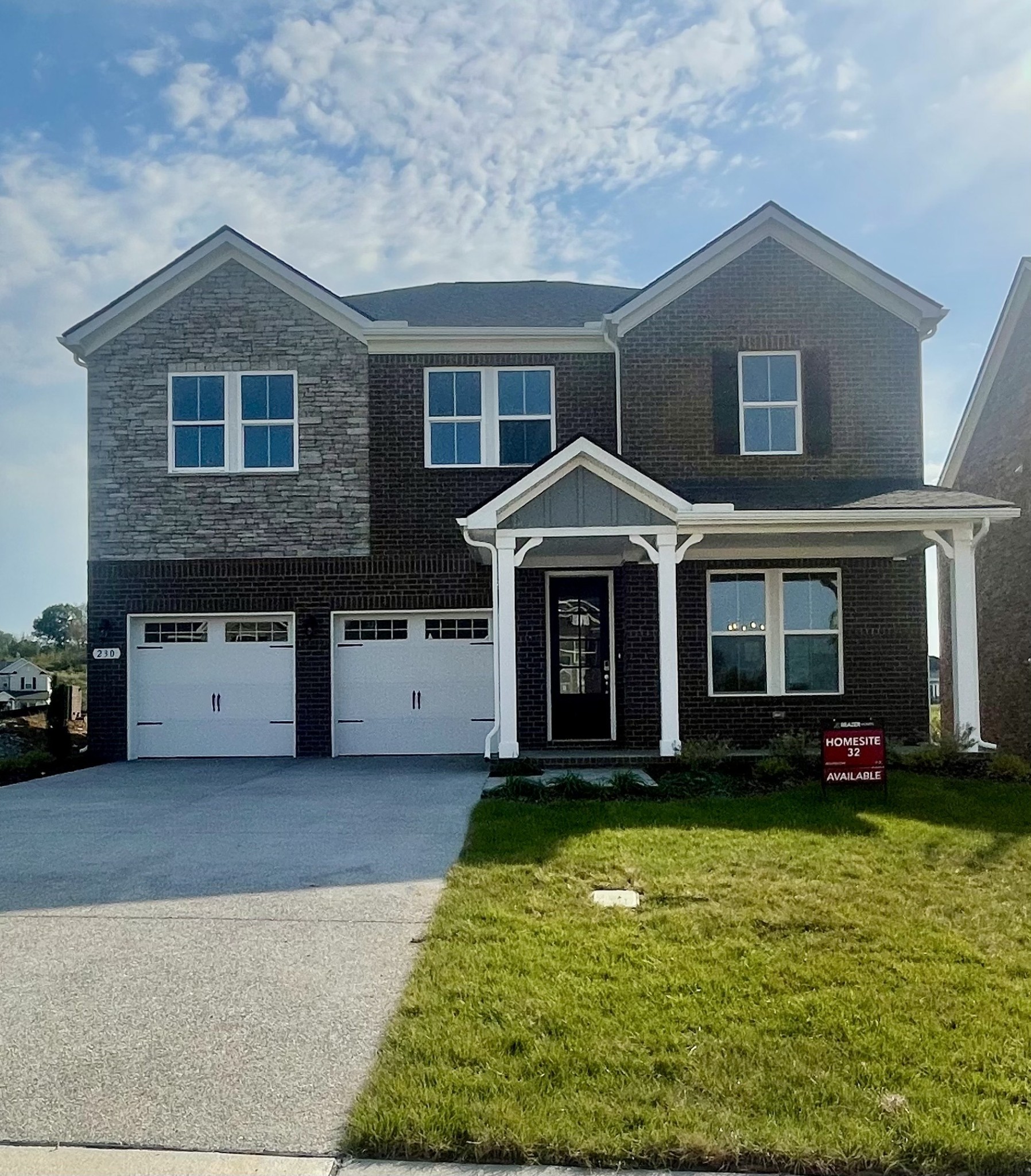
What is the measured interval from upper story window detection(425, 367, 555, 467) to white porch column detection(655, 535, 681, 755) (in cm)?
338

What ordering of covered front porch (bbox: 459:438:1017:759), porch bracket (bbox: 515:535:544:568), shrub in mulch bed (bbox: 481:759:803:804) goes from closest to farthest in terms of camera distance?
shrub in mulch bed (bbox: 481:759:803:804)
porch bracket (bbox: 515:535:544:568)
covered front porch (bbox: 459:438:1017:759)

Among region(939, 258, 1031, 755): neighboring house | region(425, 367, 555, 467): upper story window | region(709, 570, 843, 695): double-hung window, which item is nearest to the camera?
region(709, 570, 843, 695): double-hung window

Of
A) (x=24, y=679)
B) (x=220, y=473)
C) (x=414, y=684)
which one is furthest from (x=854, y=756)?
(x=24, y=679)

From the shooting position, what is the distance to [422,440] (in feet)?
46.0

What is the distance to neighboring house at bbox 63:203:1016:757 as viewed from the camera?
13.4m

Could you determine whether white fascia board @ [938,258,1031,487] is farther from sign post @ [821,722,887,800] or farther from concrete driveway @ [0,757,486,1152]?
concrete driveway @ [0,757,486,1152]

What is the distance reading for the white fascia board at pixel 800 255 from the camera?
13.4 meters

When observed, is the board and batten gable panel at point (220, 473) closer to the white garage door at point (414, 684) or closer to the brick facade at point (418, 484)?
the brick facade at point (418, 484)

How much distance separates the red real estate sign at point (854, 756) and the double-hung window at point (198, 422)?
30.8 ft

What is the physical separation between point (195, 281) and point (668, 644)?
890cm

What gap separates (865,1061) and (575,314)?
42.2 ft

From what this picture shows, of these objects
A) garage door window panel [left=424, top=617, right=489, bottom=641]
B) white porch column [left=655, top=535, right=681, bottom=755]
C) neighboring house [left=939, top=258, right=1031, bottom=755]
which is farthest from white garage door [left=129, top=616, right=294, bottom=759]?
neighboring house [left=939, top=258, right=1031, bottom=755]

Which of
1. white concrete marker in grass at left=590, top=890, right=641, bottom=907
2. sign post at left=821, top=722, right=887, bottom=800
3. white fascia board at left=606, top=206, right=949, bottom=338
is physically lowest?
white concrete marker in grass at left=590, top=890, right=641, bottom=907

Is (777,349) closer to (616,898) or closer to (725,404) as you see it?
(725,404)
